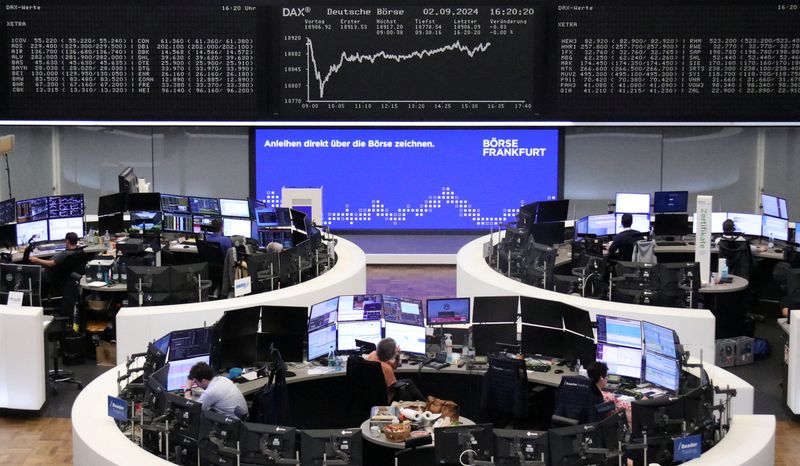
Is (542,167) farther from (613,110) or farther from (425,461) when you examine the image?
(425,461)

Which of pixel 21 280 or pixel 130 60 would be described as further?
pixel 130 60

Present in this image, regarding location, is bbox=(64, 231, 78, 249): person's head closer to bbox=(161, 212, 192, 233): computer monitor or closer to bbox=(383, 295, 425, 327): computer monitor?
bbox=(161, 212, 192, 233): computer monitor

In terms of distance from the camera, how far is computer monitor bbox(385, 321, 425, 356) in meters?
9.95

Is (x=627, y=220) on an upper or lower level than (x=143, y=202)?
lower

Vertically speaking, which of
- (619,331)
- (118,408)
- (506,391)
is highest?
(619,331)

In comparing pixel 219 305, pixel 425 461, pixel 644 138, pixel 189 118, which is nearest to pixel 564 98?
pixel 644 138

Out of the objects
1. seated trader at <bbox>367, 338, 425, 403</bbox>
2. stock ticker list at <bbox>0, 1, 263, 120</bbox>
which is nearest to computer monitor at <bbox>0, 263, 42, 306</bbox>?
seated trader at <bbox>367, 338, 425, 403</bbox>

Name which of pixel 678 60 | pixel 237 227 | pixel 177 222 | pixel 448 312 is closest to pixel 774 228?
pixel 678 60

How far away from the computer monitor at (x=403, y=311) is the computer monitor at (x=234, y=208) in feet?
16.9

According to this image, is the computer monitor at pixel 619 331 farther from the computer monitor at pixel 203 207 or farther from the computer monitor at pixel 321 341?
the computer monitor at pixel 203 207

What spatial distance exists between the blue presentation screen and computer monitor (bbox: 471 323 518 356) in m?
7.02

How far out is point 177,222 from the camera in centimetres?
1500

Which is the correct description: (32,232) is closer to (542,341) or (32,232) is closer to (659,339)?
(542,341)

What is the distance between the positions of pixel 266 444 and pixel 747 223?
31.0 ft
